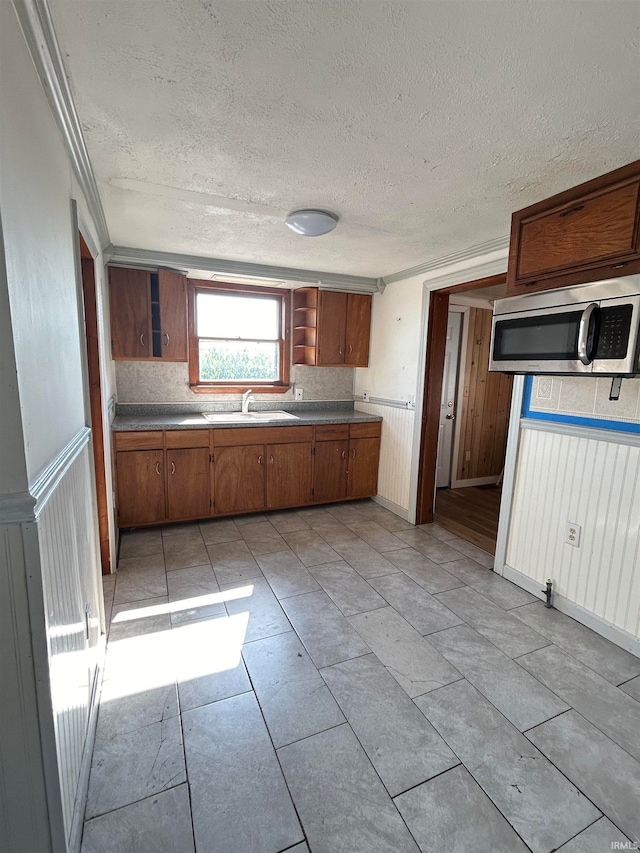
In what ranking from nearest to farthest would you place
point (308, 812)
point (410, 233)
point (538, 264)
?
1. point (308, 812)
2. point (538, 264)
3. point (410, 233)

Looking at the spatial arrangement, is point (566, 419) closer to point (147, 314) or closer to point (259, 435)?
point (259, 435)

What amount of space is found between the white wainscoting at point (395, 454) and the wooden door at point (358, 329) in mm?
541

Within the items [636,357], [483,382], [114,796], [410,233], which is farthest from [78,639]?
[483,382]

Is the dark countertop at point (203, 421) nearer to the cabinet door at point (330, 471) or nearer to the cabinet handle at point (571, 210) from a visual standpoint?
the cabinet door at point (330, 471)

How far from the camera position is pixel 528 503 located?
103 inches

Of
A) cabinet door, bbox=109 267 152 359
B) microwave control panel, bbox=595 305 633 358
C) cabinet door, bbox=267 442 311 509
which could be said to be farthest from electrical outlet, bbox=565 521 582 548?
cabinet door, bbox=109 267 152 359

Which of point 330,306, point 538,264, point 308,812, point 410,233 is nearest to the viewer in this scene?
point 308,812

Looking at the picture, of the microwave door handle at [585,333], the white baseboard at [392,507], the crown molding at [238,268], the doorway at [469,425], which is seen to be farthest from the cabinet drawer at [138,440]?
the microwave door handle at [585,333]

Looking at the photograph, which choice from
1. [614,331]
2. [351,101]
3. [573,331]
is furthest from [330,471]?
[351,101]

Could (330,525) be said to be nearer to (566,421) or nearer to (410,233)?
(566,421)

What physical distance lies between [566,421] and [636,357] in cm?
87

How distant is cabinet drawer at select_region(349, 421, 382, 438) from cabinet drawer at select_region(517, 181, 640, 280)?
2.19 meters

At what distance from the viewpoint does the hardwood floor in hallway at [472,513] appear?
11.4 ft

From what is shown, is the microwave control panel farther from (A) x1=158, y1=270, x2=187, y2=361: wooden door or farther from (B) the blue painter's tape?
(A) x1=158, y1=270, x2=187, y2=361: wooden door
